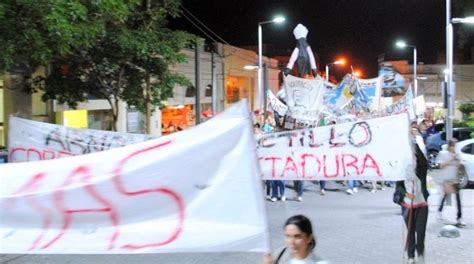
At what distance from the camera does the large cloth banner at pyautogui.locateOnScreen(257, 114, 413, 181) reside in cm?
833

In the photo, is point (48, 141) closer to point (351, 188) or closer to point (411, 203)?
point (411, 203)

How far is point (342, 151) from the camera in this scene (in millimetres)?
8891

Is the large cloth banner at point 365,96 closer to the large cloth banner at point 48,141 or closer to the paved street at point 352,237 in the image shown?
the paved street at point 352,237

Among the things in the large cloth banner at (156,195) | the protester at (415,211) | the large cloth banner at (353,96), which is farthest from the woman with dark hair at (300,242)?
the large cloth banner at (353,96)

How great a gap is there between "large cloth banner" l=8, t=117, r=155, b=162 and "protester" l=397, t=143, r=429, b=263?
13.6 feet

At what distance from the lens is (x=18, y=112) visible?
13.9 metres

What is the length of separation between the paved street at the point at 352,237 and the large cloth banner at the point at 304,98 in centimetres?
250

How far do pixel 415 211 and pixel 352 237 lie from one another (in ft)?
7.99

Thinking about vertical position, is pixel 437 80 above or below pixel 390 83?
above

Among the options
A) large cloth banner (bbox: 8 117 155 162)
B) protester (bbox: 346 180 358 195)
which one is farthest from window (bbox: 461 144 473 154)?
large cloth banner (bbox: 8 117 155 162)

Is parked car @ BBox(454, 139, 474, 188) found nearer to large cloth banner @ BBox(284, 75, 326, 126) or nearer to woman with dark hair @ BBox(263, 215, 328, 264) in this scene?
large cloth banner @ BBox(284, 75, 326, 126)

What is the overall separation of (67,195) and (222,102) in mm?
33696

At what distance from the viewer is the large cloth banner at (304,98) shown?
53.1 ft

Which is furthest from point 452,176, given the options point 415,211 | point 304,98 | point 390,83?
point 390,83
